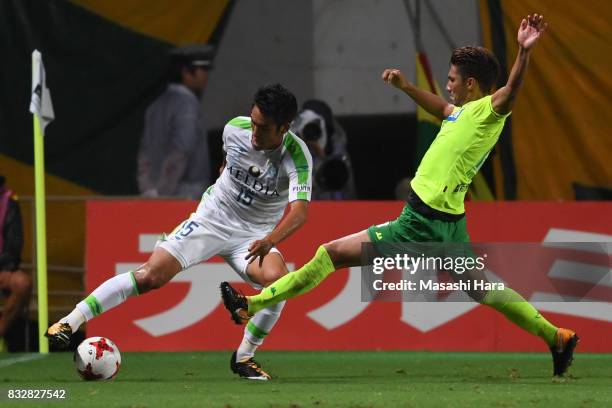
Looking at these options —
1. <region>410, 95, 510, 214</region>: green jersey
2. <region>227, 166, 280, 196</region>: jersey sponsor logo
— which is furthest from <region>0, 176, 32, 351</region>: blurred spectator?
<region>410, 95, 510, 214</region>: green jersey

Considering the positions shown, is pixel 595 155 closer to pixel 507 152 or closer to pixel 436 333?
pixel 507 152

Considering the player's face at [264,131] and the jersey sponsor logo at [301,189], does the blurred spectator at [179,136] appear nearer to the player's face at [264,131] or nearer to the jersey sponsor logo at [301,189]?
the player's face at [264,131]

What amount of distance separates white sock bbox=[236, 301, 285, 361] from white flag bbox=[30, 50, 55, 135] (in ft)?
9.75

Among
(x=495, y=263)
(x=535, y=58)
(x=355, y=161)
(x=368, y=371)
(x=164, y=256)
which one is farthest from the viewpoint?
(x=355, y=161)

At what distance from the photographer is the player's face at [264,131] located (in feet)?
27.9

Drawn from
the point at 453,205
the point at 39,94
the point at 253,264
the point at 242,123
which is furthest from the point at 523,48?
the point at 39,94

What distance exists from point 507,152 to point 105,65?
3796mm

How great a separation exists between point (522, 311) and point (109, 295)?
100 inches

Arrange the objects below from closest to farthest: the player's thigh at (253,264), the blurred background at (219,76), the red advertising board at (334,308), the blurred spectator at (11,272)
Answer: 1. the player's thigh at (253,264)
2. the red advertising board at (334,308)
3. the blurred spectator at (11,272)
4. the blurred background at (219,76)

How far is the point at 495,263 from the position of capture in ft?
37.9

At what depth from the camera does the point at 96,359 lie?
8438mm

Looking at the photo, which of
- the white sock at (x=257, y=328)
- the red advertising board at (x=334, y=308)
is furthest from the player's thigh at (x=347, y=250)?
the red advertising board at (x=334, y=308)

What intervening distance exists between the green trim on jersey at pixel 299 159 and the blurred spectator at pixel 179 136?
151 inches

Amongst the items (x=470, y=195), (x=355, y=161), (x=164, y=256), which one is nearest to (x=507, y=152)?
(x=470, y=195)
